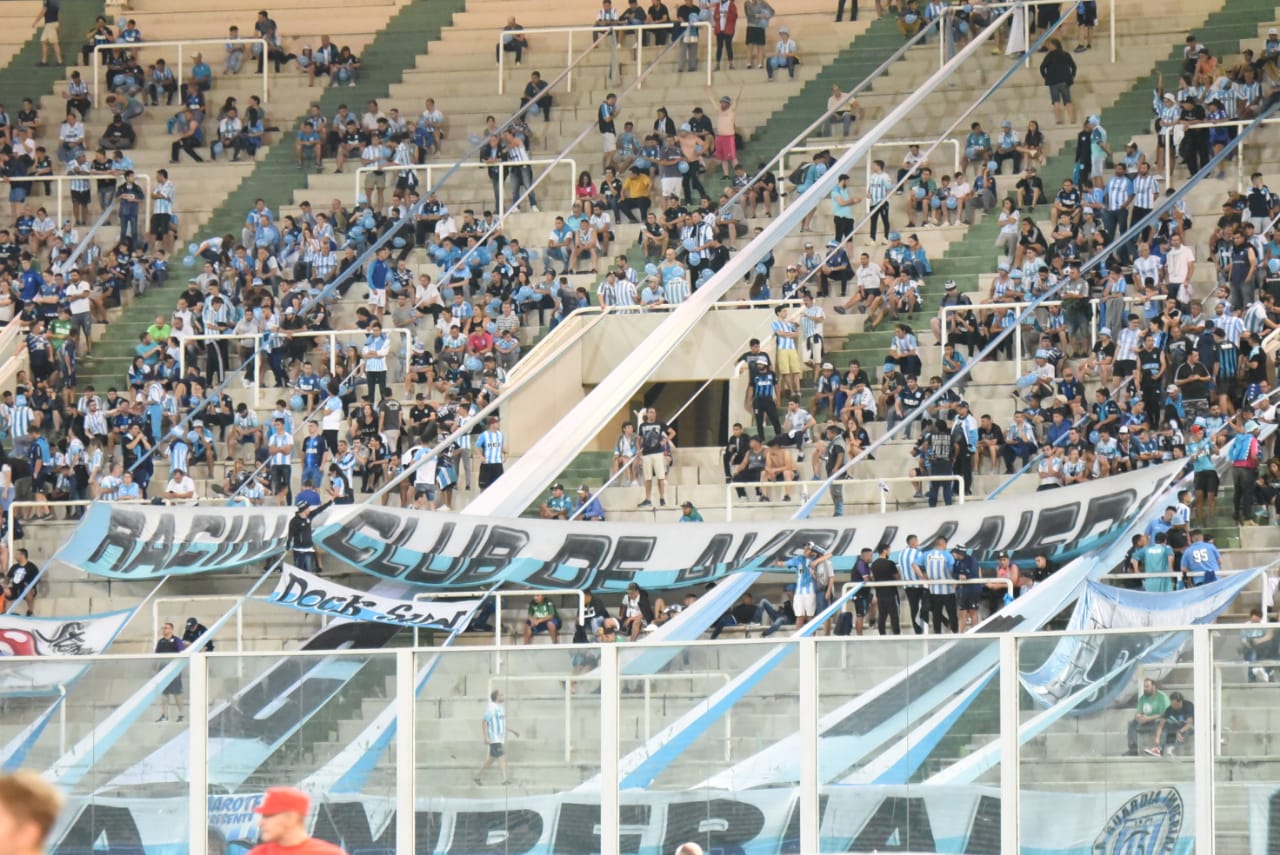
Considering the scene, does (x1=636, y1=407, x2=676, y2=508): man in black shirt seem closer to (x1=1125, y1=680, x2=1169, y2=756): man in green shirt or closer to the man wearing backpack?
the man wearing backpack

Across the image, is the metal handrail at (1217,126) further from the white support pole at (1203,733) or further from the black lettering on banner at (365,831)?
the black lettering on banner at (365,831)

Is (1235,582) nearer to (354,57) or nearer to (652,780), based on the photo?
(652,780)

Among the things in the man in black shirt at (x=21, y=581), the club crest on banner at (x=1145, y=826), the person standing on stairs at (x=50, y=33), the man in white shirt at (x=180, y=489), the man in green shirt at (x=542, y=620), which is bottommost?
the club crest on banner at (x=1145, y=826)

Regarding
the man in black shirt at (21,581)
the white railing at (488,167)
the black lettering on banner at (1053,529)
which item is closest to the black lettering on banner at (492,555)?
the black lettering on banner at (1053,529)

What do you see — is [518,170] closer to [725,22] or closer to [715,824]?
[725,22]

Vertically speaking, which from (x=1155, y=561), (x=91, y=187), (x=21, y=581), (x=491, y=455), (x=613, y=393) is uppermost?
(x=91, y=187)

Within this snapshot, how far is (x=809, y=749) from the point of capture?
14766mm

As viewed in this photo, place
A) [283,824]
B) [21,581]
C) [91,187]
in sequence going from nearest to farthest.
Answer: [283,824] → [21,581] → [91,187]

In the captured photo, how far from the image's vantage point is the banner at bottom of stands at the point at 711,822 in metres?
14.3

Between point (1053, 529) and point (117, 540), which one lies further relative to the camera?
point (117, 540)

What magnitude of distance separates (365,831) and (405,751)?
0.53m

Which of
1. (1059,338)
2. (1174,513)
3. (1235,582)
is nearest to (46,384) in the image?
(1059,338)

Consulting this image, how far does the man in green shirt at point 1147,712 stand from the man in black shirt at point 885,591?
32.0ft

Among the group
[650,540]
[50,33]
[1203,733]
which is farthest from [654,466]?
[50,33]
